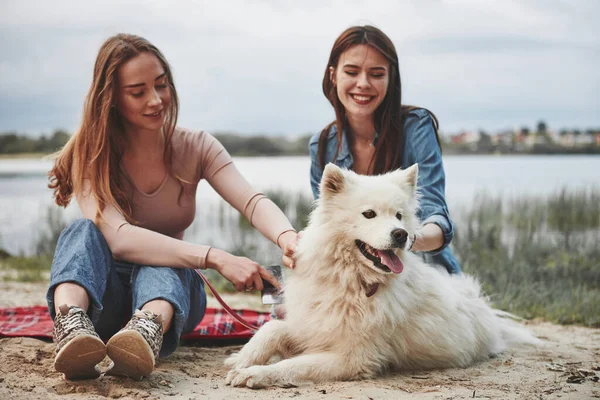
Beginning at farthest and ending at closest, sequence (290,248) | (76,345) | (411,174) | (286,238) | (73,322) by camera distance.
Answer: (286,238) < (290,248) < (411,174) < (73,322) < (76,345)

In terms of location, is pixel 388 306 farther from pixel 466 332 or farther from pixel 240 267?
pixel 240 267

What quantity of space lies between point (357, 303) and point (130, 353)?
3.34 feet

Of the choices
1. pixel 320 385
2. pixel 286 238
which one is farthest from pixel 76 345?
pixel 286 238

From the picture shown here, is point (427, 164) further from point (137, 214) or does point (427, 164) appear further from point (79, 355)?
point (79, 355)

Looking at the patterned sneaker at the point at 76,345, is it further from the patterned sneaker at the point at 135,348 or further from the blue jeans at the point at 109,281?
the blue jeans at the point at 109,281

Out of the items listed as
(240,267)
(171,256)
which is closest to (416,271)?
(240,267)

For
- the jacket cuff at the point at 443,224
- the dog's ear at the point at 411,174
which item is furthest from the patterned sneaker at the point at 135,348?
the jacket cuff at the point at 443,224

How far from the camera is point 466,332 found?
9.98 ft

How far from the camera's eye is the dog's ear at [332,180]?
2662 millimetres

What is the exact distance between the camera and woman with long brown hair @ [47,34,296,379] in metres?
2.70

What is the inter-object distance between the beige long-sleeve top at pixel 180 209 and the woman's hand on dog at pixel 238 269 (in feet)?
0.20

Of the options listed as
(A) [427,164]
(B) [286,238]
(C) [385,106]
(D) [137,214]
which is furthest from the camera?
(C) [385,106]

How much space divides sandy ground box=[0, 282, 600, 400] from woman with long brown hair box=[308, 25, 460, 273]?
701 mm

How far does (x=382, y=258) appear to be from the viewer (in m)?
2.65
